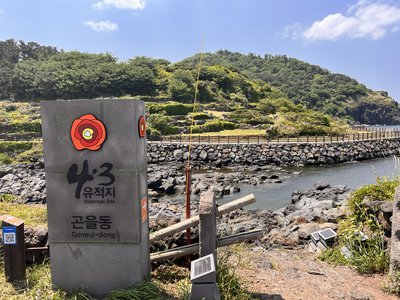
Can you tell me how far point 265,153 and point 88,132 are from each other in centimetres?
3314

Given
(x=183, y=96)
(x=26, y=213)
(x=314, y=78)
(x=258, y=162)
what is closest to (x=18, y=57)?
(x=183, y=96)

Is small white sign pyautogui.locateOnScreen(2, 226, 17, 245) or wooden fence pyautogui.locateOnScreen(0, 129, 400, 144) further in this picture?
wooden fence pyautogui.locateOnScreen(0, 129, 400, 144)

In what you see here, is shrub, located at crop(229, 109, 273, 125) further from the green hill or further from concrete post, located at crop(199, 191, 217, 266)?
the green hill

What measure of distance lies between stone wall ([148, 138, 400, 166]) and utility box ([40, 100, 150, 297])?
29717mm

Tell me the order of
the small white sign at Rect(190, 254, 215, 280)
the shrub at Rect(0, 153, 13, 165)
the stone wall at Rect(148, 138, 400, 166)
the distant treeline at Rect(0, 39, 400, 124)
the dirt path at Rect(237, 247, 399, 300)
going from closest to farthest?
the small white sign at Rect(190, 254, 215, 280), the dirt path at Rect(237, 247, 399, 300), the stone wall at Rect(148, 138, 400, 166), the shrub at Rect(0, 153, 13, 165), the distant treeline at Rect(0, 39, 400, 124)

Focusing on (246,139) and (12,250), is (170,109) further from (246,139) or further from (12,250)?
(12,250)

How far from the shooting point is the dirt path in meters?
5.08

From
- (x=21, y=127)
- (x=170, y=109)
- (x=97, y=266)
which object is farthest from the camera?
(x=170, y=109)

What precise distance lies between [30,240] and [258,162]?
3058 cm

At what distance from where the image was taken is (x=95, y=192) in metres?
4.50

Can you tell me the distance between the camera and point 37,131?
5047 cm

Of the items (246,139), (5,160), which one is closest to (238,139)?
(246,139)

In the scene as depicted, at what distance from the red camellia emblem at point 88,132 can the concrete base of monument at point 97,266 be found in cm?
137

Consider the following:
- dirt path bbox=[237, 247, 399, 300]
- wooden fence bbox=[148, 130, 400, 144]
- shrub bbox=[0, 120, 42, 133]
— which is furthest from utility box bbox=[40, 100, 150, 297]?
shrub bbox=[0, 120, 42, 133]
